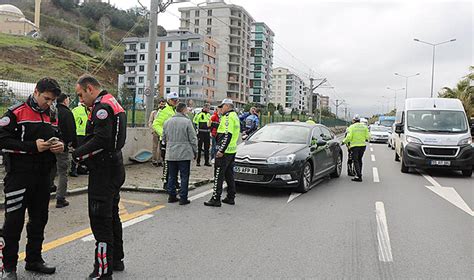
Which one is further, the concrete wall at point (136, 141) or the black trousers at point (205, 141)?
the black trousers at point (205, 141)

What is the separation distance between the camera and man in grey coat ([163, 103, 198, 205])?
6938 mm

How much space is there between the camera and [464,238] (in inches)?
221

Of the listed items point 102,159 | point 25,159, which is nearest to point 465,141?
point 102,159

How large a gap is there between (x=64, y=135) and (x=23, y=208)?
140cm

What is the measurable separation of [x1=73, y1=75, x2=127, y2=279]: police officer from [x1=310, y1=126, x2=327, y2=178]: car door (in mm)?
5946

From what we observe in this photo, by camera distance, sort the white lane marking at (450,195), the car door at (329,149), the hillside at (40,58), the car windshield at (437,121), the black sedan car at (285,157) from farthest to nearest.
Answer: the hillside at (40,58) < the car windshield at (437,121) < the car door at (329,149) < the black sedan car at (285,157) < the white lane marking at (450,195)

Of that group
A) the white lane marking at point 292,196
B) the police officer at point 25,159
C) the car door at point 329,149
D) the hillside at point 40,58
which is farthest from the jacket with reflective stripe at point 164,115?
the hillside at point 40,58

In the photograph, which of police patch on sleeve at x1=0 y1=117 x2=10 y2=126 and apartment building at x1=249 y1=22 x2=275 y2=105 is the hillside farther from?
police patch on sleeve at x1=0 y1=117 x2=10 y2=126

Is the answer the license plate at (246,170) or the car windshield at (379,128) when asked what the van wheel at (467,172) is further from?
the car windshield at (379,128)

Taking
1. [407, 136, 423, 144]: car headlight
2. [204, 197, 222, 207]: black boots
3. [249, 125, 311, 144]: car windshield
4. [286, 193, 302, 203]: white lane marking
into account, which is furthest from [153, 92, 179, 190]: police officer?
[407, 136, 423, 144]: car headlight

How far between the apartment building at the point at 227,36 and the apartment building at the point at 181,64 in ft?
17.5

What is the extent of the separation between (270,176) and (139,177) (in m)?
3.41

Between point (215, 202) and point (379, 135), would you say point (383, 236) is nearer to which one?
point (215, 202)

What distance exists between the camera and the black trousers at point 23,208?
3729 mm
